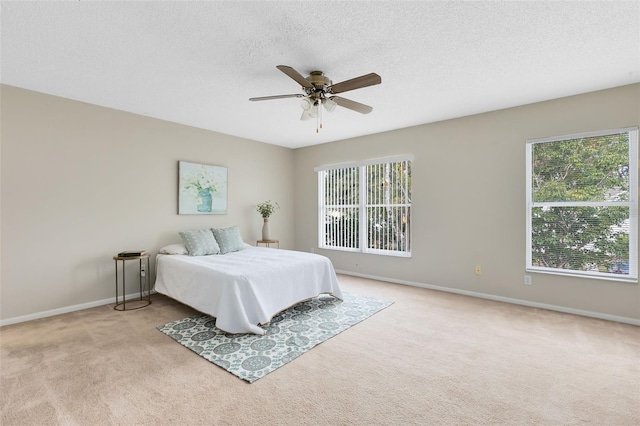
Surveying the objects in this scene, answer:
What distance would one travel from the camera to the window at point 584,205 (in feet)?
10.4

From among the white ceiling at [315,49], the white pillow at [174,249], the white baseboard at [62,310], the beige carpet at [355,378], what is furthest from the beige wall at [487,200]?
the white baseboard at [62,310]

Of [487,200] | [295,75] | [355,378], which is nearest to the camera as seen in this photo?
[355,378]

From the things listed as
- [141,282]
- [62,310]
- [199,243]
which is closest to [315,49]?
[199,243]

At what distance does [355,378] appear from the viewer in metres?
2.13

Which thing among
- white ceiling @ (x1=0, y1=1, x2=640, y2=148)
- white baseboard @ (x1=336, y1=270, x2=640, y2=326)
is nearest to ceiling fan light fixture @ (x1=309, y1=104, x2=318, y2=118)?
white ceiling @ (x1=0, y1=1, x2=640, y2=148)

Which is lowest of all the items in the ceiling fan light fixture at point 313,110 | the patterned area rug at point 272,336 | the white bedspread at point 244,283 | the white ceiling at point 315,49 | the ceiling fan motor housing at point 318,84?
the patterned area rug at point 272,336

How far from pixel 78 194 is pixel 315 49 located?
3.34 metres

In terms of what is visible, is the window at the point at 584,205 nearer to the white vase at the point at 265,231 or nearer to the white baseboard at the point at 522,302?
the white baseboard at the point at 522,302

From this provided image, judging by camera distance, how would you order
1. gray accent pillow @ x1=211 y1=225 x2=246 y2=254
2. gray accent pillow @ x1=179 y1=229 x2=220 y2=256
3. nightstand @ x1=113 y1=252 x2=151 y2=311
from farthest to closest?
gray accent pillow @ x1=211 y1=225 x2=246 y2=254 < gray accent pillow @ x1=179 y1=229 x2=220 y2=256 < nightstand @ x1=113 y1=252 x2=151 y2=311

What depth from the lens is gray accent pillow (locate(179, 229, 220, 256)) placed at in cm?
402

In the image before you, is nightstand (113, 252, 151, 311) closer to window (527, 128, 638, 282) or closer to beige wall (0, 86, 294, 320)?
beige wall (0, 86, 294, 320)

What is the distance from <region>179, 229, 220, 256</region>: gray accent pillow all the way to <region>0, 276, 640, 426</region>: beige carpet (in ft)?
3.50

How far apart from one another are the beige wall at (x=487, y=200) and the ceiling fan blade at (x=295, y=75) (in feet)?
8.72

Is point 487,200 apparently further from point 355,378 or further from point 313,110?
point 355,378
